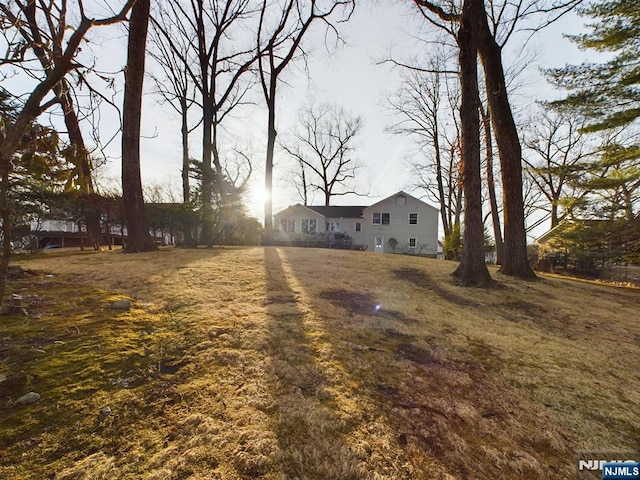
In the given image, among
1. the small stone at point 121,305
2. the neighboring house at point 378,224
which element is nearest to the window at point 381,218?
the neighboring house at point 378,224

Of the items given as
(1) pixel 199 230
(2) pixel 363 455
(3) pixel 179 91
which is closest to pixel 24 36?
(2) pixel 363 455

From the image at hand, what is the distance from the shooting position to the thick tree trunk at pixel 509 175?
24.5ft

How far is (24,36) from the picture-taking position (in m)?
1.63

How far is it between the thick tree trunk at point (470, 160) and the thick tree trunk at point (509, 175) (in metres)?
1.17

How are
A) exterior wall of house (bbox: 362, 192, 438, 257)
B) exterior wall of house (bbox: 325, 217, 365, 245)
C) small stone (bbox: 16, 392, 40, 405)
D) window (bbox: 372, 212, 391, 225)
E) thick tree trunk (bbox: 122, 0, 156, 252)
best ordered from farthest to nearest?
1. exterior wall of house (bbox: 325, 217, 365, 245)
2. window (bbox: 372, 212, 391, 225)
3. exterior wall of house (bbox: 362, 192, 438, 257)
4. thick tree trunk (bbox: 122, 0, 156, 252)
5. small stone (bbox: 16, 392, 40, 405)

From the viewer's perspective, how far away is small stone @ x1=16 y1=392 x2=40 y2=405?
155 centimetres

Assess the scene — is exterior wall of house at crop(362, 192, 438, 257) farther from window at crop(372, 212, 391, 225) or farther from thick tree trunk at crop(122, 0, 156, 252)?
thick tree trunk at crop(122, 0, 156, 252)

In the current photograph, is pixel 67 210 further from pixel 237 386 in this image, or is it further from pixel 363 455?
pixel 363 455

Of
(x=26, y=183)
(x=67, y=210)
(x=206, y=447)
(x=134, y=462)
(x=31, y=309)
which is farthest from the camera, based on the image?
(x=67, y=210)

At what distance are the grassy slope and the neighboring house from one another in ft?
67.6

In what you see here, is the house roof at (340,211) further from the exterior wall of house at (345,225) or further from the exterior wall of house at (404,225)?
the exterior wall of house at (404,225)

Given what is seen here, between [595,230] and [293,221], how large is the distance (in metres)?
23.0

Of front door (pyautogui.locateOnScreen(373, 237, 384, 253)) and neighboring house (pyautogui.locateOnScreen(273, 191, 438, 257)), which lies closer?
neighboring house (pyautogui.locateOnScreen(273, 191, 438, 257))

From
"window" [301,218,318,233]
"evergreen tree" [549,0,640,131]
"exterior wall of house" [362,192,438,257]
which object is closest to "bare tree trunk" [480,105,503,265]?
"evergreen tree" [549,0,640,131]
